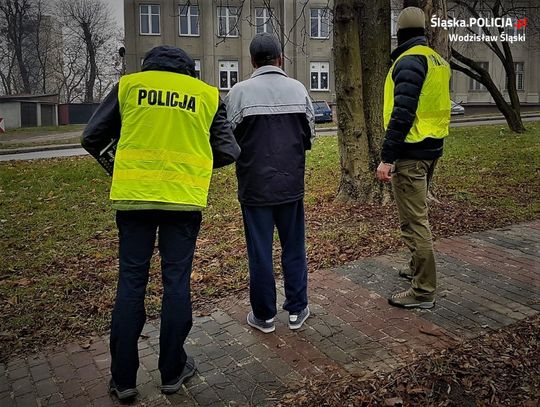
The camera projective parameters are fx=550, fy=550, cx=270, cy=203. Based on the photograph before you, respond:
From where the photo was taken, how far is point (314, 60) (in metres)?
44.5

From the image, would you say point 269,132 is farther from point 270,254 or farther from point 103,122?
point 103,122

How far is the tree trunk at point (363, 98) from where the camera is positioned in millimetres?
7809

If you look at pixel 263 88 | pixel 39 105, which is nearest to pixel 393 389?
pixel 263 88

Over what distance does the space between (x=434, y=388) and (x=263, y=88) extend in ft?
7.26

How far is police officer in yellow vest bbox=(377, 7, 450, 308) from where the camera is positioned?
4180 mm

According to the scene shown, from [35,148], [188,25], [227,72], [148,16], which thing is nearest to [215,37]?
[188,25]

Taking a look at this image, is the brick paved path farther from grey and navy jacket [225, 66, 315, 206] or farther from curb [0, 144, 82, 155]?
curb [0, 144, 82, 155]

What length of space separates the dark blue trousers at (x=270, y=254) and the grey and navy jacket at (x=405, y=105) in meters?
0.87

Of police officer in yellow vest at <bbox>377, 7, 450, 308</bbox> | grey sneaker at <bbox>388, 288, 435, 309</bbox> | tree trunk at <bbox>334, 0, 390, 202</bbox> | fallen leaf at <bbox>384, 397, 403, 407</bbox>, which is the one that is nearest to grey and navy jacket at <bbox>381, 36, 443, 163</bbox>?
police officer in yellow vest at <bbox>377, 7, 450, 308</bbox>

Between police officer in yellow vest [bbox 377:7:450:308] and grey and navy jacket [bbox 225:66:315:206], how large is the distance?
74cm

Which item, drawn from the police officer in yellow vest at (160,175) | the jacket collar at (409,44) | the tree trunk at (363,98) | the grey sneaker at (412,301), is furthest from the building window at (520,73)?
the police officer in yellow vest at (160,175)

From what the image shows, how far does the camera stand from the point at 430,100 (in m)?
4.26

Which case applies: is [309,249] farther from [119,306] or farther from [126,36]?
[126,36]

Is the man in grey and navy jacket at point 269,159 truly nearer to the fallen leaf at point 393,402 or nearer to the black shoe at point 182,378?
the black shoe at point 182,378
